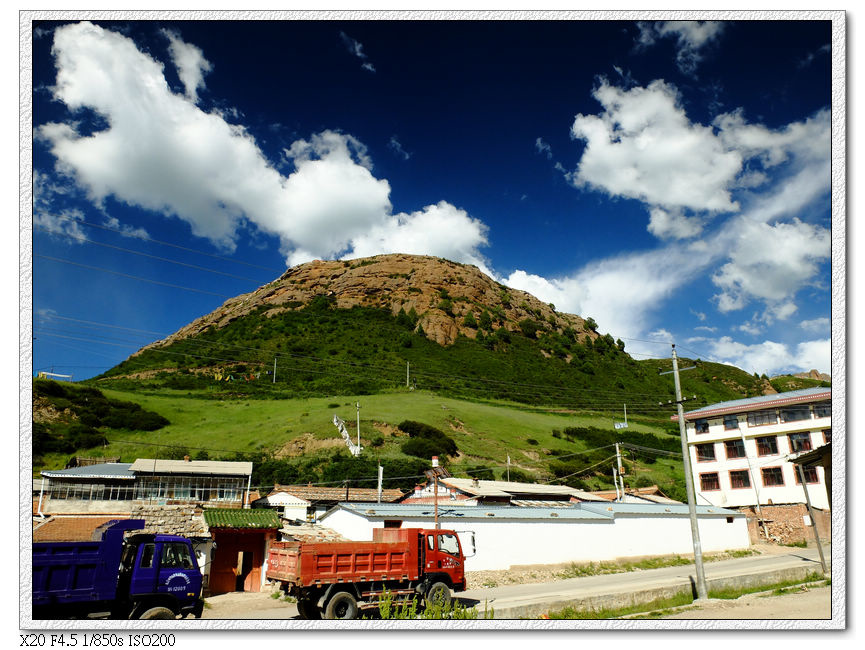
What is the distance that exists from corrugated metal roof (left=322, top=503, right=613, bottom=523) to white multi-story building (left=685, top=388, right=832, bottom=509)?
1982 cm

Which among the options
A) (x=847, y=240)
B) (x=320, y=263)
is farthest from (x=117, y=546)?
(x=320, y=263)

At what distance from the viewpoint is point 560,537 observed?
2702 cm

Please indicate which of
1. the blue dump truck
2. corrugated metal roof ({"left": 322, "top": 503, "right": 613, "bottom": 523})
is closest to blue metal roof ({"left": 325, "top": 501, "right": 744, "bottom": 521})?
corrugated metal roof ({"left": 322, "top": 503, "right": 613, "bottom": 523})

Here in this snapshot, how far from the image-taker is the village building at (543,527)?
990 inches

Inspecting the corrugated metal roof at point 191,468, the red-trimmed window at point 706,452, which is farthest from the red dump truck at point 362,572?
the red-trimmed window at point 706,452

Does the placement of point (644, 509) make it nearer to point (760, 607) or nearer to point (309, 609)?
point (760, 607)

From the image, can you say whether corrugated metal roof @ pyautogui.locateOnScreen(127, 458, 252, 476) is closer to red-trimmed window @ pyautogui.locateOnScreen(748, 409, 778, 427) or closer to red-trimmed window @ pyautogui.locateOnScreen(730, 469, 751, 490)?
red-trimmed window @ pyautogui.locateOnScreen(730, 469, 751, 490)

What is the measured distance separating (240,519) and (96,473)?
14.1 m

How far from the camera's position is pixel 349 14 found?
9.45 metres

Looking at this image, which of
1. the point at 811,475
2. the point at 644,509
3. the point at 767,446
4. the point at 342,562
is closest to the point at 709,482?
the point at 767,446

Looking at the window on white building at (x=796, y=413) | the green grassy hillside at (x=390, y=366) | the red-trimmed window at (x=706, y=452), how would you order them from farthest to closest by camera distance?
the green grassy hillside at (x=390, y=366) → the red-trimmed window at (x=706, y=452) → the window on white building at (x=796, y=413)

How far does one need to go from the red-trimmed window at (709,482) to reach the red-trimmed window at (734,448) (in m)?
2.13

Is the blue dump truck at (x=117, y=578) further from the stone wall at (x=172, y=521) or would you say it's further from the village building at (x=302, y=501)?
the village building at (x=302, y=501)

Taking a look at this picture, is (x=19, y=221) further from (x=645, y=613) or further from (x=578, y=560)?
(x=578, y=560)
